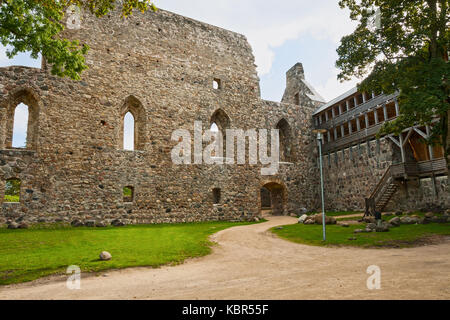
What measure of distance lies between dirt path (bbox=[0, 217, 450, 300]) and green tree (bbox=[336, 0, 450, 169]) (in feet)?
16.6

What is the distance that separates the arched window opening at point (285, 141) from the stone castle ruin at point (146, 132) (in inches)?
19.1

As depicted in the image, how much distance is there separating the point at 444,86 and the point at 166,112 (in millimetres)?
13928

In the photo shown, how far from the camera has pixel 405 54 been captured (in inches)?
462

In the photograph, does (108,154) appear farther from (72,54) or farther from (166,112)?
(72,54)

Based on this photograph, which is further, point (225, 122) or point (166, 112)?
point (225, 122)

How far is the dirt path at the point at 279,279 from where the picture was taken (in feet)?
14.5

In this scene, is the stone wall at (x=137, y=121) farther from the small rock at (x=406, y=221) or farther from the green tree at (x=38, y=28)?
the small rock at (x=406, y=221)

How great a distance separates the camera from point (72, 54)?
9094mm
